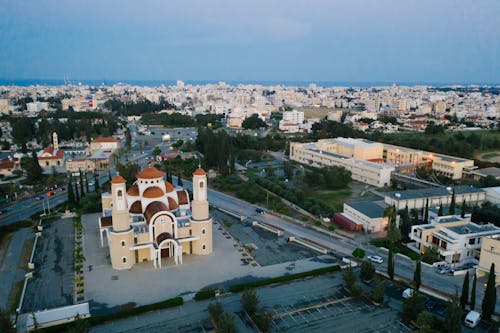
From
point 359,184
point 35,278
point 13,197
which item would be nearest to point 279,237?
point 35,278

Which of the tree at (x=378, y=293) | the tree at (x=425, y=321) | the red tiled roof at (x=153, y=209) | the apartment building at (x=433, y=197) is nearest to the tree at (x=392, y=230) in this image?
the apartment building at (x=433, y=197)

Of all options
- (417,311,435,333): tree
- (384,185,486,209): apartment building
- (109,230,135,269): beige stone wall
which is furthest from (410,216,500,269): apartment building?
(109,230,135,269): beige stone wall

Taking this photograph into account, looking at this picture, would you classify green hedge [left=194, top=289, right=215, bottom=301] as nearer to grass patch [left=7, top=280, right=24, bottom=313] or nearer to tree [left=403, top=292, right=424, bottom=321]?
grass patch [left=7, top=280, right=24, bottom=313]

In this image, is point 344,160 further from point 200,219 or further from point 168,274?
point 168,274

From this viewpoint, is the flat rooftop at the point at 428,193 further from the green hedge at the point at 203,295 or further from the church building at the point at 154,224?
the green hedge at the point at 203,295

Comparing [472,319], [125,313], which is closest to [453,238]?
[472,319]

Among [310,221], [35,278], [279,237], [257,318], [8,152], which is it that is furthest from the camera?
[8,152]

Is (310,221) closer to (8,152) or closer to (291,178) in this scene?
Result: (291,178)
